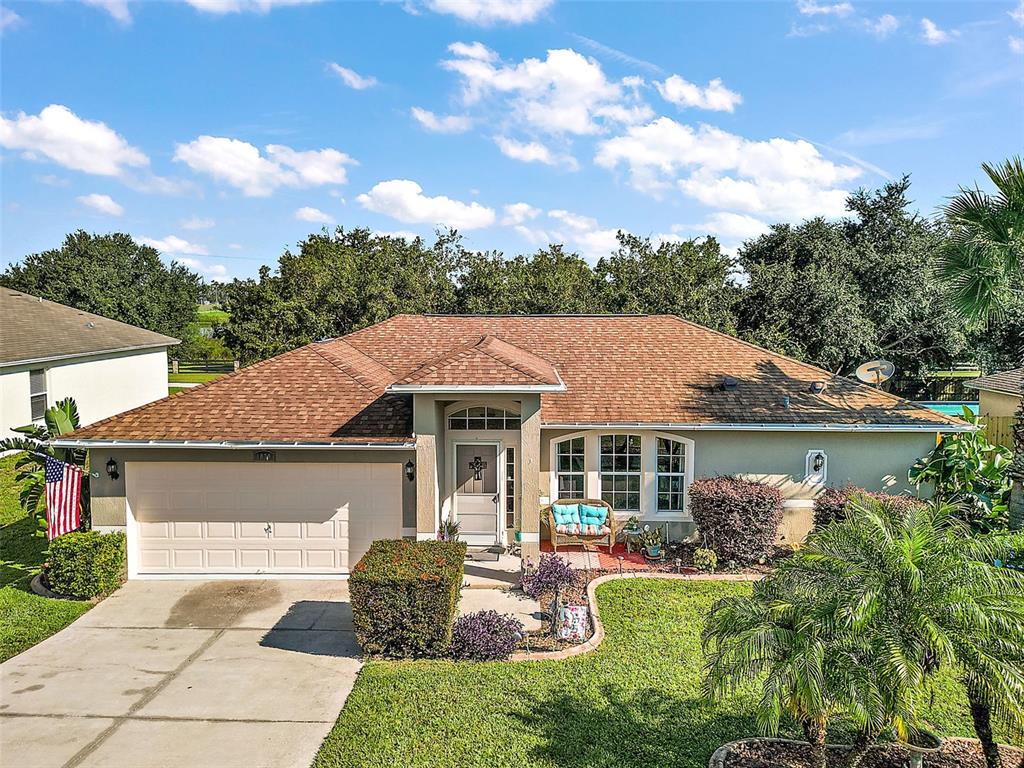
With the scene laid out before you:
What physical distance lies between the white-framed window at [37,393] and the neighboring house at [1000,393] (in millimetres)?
33750

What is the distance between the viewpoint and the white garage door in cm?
1283

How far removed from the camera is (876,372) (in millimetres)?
16375

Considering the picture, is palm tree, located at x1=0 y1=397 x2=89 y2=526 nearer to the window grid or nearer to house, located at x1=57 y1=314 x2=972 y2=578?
house, located at x1=57 y1=314 x2=972 y2=578

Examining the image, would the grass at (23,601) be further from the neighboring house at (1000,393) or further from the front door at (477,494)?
the neighboring house at (1000,393)

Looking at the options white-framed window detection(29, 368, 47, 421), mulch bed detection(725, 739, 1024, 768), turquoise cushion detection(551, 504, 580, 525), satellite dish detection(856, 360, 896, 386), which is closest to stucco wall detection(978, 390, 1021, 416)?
satellite dish detection(856, 360, 896, 386)

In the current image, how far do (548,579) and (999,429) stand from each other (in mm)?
16363

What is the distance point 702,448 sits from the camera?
14500mm

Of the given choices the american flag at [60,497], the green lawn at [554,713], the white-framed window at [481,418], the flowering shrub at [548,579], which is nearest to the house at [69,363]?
the american flag at [60,497]

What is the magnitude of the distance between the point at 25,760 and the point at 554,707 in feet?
19.0

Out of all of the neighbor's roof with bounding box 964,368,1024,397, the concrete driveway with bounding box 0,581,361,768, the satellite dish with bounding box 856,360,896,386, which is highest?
the satellite dish with bounding box 856,360,896,386

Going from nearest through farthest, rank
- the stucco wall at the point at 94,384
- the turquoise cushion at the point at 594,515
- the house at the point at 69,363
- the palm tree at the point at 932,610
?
the palm tree at the point at 932,610
the turquoise cushion at the point at 594,515
the stucco wall at the point at 94,384
the house at the point at 69,363

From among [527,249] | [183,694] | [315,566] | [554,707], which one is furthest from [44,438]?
[527,249]

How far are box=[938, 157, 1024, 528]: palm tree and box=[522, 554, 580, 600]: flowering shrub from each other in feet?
30.2

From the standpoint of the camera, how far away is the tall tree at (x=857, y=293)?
28750 mm
